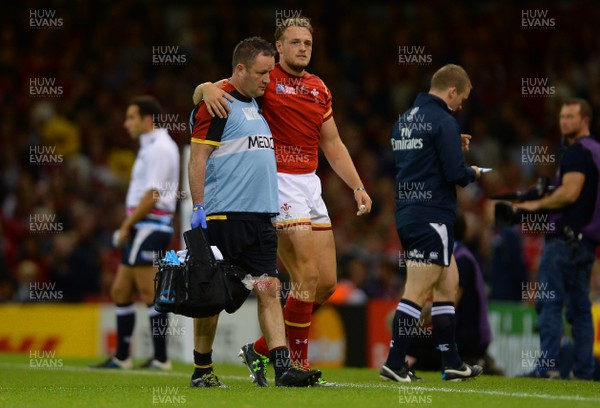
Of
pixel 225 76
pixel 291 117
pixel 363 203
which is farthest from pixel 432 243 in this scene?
pixel 225 76

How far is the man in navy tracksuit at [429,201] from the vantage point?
954cm

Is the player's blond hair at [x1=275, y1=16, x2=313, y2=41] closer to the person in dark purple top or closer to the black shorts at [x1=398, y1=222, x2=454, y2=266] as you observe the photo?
the black shorts at [x1=398, y1=222, x2=454, y2=266]

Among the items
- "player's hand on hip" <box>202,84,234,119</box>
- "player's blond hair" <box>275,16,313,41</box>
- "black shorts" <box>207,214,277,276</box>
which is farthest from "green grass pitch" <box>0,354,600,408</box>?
"player's blond hair" <box>275,16,313,41</box>

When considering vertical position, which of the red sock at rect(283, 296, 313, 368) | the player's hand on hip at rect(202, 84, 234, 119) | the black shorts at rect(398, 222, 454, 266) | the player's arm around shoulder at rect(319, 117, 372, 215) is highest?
the player's hand on hip at rect(202, 84, 234, 119)

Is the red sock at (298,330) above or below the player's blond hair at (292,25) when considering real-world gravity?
below

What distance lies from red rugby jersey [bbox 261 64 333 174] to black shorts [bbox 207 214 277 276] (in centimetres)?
82

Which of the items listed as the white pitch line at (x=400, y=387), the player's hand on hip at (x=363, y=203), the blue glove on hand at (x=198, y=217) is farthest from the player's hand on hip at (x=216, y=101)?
the white pitch line at (x=400, y=387)

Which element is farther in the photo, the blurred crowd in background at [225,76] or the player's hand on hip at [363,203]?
the blurred crowd in background at [225,76]

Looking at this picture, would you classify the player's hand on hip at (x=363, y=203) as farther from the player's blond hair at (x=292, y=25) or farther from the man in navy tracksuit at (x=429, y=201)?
the player's blond hair at (x=292, y=25)

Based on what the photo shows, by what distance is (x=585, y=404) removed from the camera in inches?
298

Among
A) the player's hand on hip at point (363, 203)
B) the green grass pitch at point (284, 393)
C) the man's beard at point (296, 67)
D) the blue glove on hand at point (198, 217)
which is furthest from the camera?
the man's beard at point (296, 67)

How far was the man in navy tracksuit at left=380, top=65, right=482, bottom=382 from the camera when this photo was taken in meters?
9.54

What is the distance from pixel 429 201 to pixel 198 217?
7.18 feet

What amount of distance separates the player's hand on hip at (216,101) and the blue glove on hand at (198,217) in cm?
66
